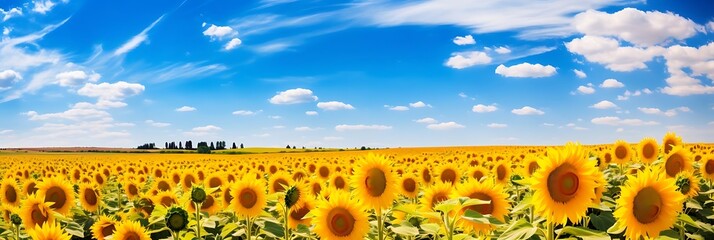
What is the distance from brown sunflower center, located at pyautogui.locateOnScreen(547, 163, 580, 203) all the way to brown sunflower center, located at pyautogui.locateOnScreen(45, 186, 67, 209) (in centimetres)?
668

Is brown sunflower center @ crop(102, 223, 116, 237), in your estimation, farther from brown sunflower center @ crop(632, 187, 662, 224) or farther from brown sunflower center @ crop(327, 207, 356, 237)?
brown sunflower center @ crop(632, 187, 662, 224)

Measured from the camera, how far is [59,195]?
7895 millimetres

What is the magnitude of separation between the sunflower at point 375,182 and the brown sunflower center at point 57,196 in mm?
4696

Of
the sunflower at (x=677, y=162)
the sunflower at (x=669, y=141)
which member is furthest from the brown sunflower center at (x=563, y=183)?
the sunflower at (x=669, y=141)

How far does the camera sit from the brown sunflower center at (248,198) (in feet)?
22.0

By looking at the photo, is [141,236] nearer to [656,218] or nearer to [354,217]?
[354,217]

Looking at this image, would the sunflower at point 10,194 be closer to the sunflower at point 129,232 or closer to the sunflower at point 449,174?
the sunflower at point 129,232

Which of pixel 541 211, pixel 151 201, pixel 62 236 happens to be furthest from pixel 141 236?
pixel 151 201

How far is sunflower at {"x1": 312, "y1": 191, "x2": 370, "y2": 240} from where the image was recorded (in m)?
4.51

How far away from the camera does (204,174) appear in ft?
42.4

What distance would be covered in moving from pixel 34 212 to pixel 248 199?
217 cm

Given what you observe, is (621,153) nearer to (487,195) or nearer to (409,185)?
(409,185)

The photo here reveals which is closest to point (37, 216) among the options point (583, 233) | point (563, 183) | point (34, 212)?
point (34, 212)

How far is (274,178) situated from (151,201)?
1.79m
